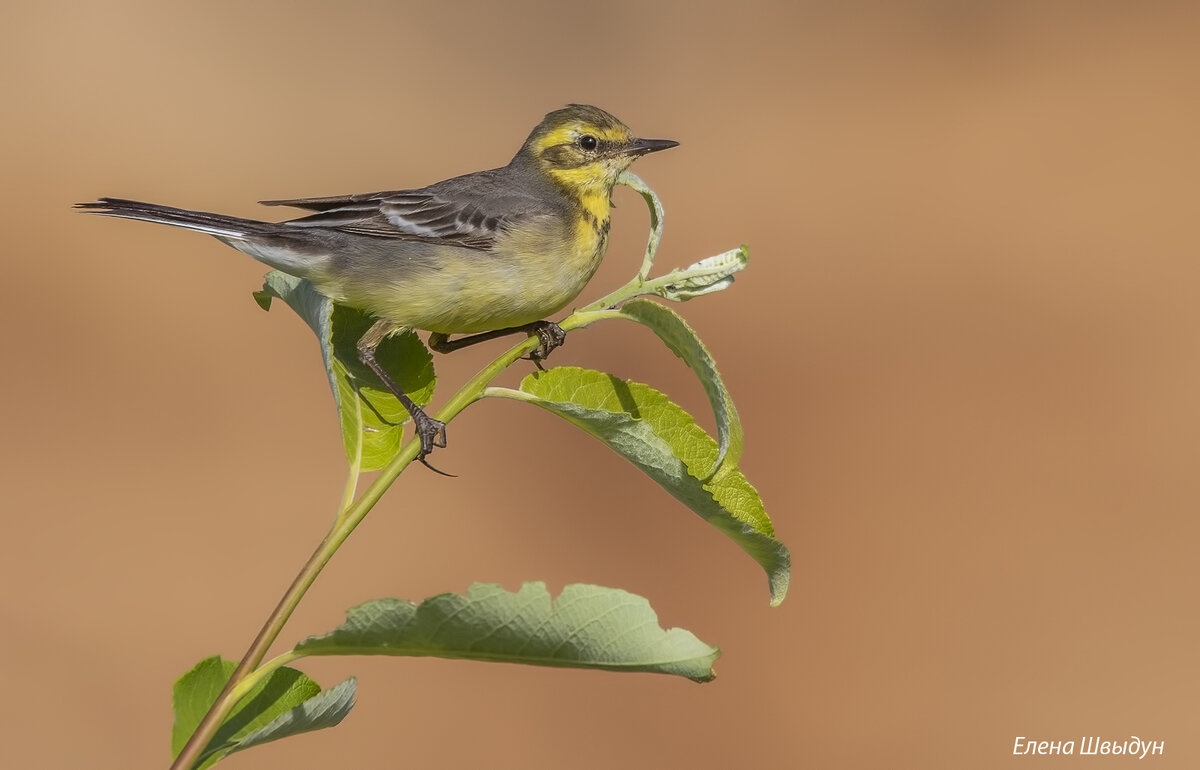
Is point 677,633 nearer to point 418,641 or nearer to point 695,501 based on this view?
point 695,501

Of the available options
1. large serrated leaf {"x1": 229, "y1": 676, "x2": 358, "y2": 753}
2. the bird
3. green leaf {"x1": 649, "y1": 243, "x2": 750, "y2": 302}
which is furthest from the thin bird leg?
large serrated leaf {"x1": 229, "y1": 676, "x2": 358, "y2": 753}

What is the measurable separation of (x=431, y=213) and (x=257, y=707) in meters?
2.78

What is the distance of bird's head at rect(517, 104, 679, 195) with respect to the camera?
197 inches

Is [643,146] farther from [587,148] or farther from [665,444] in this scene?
[665,444]

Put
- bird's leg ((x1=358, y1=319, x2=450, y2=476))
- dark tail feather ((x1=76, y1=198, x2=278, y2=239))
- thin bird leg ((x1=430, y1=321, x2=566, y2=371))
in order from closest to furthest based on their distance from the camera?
bird's leg ((x1=358, y1=319, x2=450, y2=476)) < dark tail feather ((x1=76, y1=198, x2=278, y2=239)) < thin bird leg ((x1=430, y1=321, x2=566, y2=371))

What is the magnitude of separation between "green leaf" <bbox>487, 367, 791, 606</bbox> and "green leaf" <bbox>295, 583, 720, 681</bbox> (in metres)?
0.27

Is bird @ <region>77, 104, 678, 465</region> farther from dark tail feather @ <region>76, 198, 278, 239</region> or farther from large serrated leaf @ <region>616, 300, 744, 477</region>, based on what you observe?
large serrated leaf @ <region>616, 300, 744, 477</region>

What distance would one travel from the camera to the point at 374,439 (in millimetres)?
2570

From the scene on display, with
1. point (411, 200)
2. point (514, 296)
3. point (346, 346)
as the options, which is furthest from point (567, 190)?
point (346, 346)

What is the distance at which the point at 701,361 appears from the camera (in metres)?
2.10

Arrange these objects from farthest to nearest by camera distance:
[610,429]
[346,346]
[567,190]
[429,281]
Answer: [567,190] < [429,281] < [346,346] < [610,429]

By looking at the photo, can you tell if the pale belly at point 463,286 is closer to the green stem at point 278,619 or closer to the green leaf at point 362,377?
the green leaf at point 362,377

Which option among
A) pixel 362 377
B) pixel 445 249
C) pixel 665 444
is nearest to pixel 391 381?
pixel 362 377

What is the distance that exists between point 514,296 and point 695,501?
2.00m
